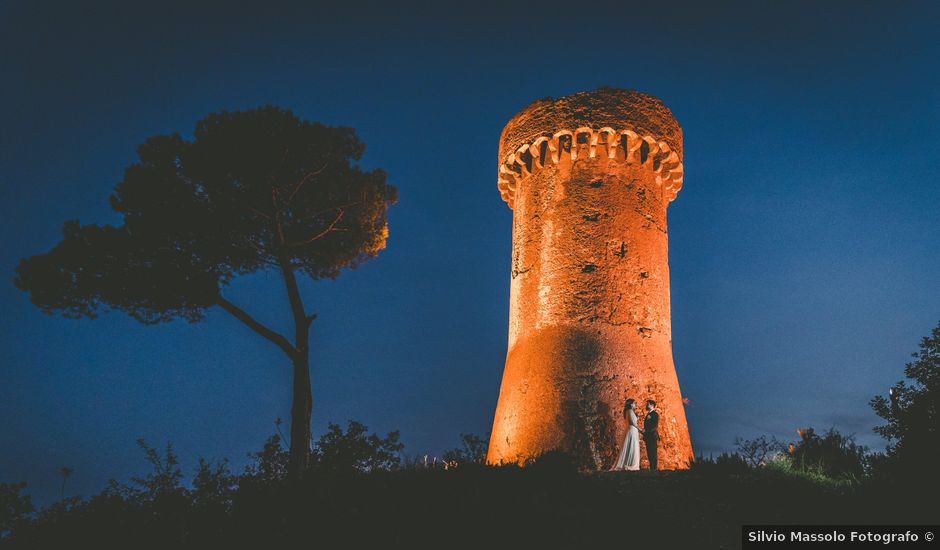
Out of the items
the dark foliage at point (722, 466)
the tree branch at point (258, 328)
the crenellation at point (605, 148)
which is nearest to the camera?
the dark foliage at point (722, 466)

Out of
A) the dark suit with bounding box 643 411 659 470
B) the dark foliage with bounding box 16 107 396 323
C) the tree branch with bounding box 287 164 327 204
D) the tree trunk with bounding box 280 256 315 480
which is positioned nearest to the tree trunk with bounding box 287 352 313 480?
the tree trunk with bounding box 280 256 315 480

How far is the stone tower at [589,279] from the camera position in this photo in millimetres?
10781

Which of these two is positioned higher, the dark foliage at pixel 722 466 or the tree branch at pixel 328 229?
the tree branch at pixel 328 229

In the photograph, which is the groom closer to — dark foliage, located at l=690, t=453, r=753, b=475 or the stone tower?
the stone tower

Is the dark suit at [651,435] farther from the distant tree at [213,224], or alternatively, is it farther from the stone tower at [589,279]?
the distant tree at [213,224]

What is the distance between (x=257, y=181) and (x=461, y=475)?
6144 millimetres

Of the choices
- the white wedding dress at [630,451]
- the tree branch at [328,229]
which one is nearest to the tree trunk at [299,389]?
the tree branch at [328,229]

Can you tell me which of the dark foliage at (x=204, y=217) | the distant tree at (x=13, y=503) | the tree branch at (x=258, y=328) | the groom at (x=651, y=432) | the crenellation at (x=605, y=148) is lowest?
the distant tree at (x=13, y=503)

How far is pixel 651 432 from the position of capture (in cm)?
1055

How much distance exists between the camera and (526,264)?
1227 centimetres

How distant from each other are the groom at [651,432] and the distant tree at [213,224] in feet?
17.0

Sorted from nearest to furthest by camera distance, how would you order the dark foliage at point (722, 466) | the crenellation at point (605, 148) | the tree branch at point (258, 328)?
1. the dark foliage at point (722, 466)
2. the tree branch at point (258, 328)
3. the crenellation at point (605, 148)

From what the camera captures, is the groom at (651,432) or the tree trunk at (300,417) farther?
the groom at (651,432)

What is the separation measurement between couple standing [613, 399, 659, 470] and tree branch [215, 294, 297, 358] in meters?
5.14
